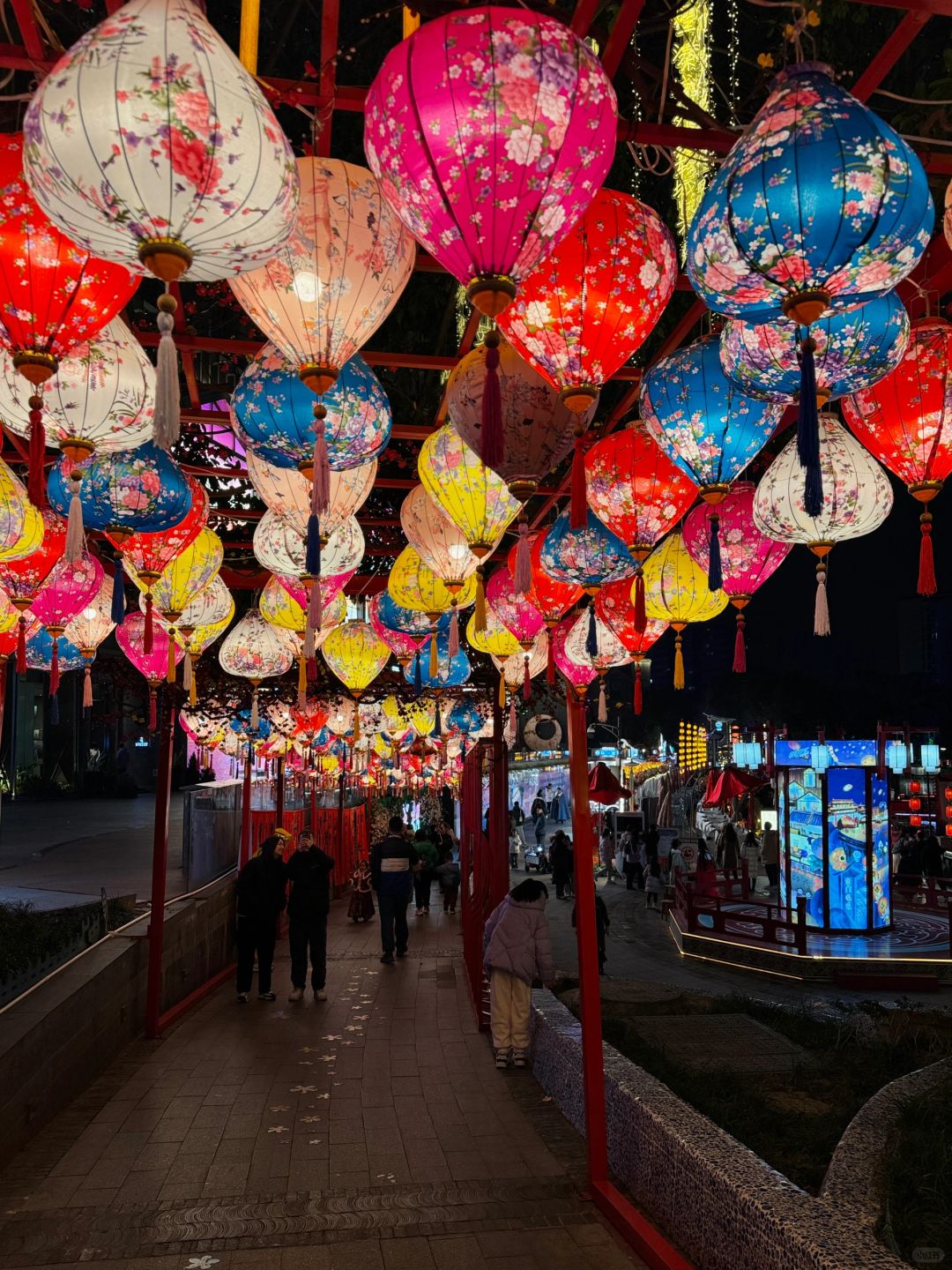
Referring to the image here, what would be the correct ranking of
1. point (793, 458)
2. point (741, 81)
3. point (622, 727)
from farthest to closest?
point (622, 727) → point (741, 81) → point (793, 458)

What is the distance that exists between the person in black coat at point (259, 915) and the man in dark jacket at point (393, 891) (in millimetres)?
1967

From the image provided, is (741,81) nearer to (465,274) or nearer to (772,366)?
(772,366)

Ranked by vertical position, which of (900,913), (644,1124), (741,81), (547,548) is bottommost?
(900,913)

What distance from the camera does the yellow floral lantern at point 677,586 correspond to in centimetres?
543

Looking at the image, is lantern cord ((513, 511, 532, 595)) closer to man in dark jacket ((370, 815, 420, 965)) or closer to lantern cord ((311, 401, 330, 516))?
lantern cord ((311, 401, 330, 516))

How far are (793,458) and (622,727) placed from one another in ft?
147

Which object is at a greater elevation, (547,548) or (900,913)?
(547,548)

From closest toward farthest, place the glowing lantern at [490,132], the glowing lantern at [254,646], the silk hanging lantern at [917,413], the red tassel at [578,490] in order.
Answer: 1. the glowing lantern at [490,132]
2. the red tassel at [578,490]
3. the silk hanging lantern at [917,413]
4. the glowing lantern at [254,646]

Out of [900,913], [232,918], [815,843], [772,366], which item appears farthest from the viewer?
[900,913]

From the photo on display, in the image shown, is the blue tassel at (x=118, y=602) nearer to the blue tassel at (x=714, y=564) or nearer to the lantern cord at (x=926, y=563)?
the blue tassel at (x=714, y=564)

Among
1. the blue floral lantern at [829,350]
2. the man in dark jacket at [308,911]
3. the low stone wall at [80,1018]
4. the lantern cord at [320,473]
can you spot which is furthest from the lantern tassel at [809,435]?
the man in dark jacket at [308,911]

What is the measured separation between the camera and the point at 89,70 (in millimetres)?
1918

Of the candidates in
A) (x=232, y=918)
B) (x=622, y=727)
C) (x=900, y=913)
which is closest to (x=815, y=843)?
(x=900, y=913)

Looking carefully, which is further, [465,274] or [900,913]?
[900,913]
